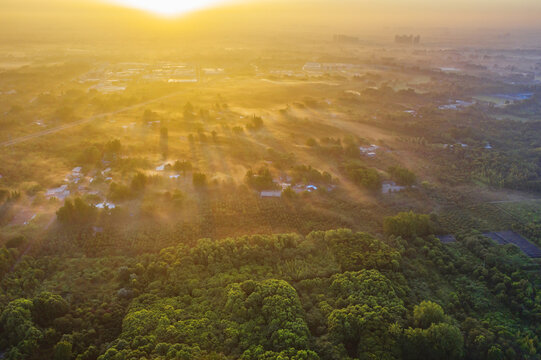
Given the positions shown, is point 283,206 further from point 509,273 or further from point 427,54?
point 427,54

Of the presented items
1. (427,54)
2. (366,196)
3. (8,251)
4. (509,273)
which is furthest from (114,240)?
(427,54)

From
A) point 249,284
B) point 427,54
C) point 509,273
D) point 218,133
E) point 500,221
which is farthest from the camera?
point 427,54

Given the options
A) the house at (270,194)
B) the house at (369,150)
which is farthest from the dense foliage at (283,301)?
the house at (369,150)

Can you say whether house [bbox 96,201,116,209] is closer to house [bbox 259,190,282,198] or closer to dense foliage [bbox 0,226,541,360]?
dense foliage [bbox 0,226,541,360]

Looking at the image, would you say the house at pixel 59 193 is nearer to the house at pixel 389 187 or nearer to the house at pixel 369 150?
the house at pixel 389 187

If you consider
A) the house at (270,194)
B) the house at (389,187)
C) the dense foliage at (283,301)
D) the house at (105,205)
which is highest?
the house at (389,187)

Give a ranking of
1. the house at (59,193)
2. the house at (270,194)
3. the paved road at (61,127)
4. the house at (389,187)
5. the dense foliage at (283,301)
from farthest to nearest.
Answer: the paved road at (61,127) → the house at (389,187) → the house at (270,194) → the house at (59,193) → the dense foliage at (283,301)

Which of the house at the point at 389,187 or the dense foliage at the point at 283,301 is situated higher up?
the house at the point at 389,187

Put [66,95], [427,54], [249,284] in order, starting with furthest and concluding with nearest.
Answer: [427,54], [66,95], [249,284]

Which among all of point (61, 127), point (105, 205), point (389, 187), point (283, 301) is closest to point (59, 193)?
point (105, 205)

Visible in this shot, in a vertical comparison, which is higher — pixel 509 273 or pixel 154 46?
pixel 154 46

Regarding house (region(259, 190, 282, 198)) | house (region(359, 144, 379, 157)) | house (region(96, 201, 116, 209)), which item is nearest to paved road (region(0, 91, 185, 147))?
house (region(96, 201, 116, 209))
